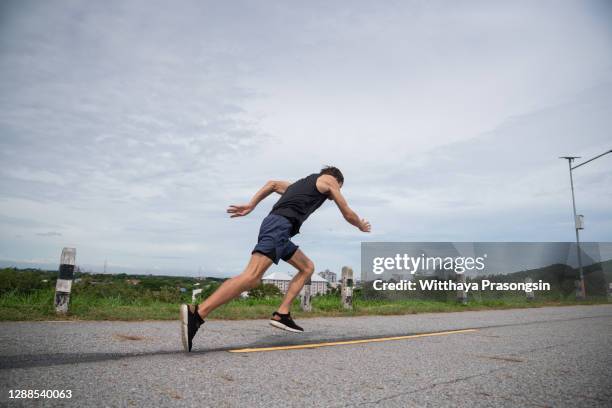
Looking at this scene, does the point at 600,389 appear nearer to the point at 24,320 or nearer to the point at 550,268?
the point at 24,320

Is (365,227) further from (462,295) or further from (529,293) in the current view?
(529,293)

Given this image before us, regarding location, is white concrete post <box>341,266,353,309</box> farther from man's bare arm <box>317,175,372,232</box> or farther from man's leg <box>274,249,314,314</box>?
man's bare arm <box>317,175,372,232</box>

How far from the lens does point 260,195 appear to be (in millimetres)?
4656

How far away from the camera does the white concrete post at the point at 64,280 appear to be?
593 cm

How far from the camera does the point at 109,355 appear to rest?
3.06 metres

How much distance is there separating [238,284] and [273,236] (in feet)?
2.02

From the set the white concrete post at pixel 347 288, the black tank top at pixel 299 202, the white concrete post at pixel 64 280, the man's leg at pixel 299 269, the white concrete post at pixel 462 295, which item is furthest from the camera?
the white concrete post at pixel 462 295

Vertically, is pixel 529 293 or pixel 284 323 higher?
pixel 529 293

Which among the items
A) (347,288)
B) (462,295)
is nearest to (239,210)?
(347,288)

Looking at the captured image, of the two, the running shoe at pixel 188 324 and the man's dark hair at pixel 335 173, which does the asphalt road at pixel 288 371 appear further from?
the man's dark hair at pixel 335 173

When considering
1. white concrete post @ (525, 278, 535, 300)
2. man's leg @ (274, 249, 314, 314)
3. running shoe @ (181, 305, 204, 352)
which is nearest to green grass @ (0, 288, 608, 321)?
man's leg @ (274, 249, 314, 314)

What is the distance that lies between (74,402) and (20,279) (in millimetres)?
8630

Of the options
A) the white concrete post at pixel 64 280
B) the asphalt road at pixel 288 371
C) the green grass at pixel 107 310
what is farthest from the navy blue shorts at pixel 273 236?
the white concrete post at pixel 64 280

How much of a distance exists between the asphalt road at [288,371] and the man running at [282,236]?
29cm
